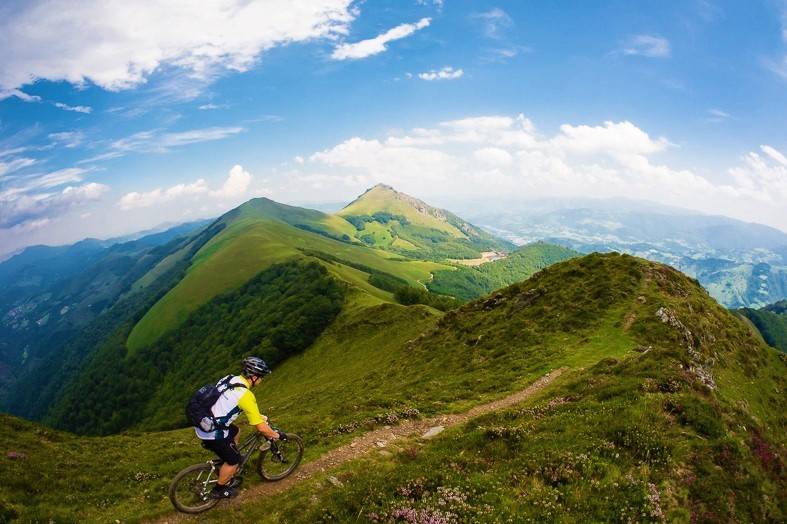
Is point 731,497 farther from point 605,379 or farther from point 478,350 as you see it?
point 478,350

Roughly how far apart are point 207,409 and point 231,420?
2.88ft

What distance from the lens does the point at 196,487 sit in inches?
556

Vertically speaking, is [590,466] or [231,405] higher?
[231,405]

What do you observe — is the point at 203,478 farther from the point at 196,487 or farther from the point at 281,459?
the point at 281,459

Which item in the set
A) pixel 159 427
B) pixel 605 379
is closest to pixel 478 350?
pixel 605 379

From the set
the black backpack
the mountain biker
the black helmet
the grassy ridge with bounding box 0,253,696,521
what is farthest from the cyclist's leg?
the grassy ridge with bounding box 0,253,696,521

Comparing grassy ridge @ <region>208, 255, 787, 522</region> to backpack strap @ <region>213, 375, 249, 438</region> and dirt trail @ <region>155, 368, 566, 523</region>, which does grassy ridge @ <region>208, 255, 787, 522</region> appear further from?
backpack strap @ <region>213, 375, 249, 438</region>

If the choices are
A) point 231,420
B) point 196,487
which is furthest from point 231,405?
point 196,487

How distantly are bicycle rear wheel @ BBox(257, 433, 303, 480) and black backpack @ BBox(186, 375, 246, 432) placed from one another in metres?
3.20

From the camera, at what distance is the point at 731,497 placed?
1252cm

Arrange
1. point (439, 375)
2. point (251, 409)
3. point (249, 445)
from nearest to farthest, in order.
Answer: point (251, 409) → point (249, 445) → point (439, 375)

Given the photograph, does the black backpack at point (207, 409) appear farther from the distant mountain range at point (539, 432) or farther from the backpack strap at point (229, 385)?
the distant mountain range at point (539, 432)

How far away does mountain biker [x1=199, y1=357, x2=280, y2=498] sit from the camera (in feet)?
43.1

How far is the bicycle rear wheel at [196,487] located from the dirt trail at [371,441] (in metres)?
0.40
